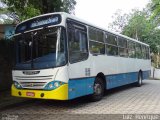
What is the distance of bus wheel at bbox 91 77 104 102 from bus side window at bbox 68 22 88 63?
4.54 ft

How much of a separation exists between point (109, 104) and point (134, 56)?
22.5 feet

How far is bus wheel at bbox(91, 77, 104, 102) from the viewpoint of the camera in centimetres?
1052

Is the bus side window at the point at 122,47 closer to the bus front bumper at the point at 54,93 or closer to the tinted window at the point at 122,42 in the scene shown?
the tinted window at the point at 122,42

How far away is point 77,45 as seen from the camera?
9422mm

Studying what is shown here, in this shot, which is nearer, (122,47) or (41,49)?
(41,49)

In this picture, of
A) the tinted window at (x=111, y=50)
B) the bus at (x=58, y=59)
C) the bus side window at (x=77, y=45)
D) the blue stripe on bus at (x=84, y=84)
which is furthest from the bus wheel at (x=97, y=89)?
the tinted window at (x=111, y=50)

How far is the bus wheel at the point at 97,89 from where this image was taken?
1052 cm

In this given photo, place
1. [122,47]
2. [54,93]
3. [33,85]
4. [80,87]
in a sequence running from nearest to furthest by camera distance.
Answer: [54,93]
[33,85]
[80,87]
[122,47]

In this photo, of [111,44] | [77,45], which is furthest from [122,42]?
[77,45]

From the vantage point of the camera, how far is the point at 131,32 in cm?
3800

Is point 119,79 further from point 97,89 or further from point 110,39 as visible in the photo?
point 97,89

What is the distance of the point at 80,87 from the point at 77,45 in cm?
144

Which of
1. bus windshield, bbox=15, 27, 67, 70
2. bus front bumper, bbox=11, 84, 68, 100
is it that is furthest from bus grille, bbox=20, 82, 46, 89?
bus windshield, bbox=15, 27, 67, 70

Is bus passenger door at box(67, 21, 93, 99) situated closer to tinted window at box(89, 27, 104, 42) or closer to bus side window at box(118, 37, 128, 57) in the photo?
tinted window at box(89, 27, 104, 42)
